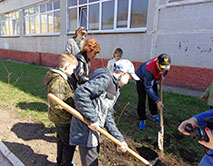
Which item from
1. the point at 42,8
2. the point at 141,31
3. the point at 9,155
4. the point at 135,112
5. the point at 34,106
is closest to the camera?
the point at 9,155

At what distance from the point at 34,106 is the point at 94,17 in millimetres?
6385

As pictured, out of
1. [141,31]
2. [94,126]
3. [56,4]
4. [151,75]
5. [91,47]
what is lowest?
[94,126]

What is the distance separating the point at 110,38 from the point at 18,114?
18.3 feet

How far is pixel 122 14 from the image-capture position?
7.54 metres

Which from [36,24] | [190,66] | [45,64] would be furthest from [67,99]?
[36,24]

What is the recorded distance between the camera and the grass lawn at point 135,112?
110 inches

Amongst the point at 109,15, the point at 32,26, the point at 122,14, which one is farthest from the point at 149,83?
the point at 32,26

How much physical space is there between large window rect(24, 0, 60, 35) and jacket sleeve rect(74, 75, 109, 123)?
10600 mm

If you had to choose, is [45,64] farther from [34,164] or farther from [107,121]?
[107,121]

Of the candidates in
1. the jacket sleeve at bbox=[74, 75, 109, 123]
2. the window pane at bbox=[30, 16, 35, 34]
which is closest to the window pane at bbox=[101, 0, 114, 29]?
the jacket sleeve at bbox=[74, 75, 109, 123]

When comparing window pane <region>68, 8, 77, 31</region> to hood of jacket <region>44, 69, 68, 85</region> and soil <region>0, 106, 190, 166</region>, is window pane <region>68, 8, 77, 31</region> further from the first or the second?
hood of jacket <region>44, 69, 68, 85</region>

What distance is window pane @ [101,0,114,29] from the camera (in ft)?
26.2

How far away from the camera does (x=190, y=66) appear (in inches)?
229

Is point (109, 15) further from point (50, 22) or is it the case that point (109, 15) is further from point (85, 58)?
point (85, 58)
